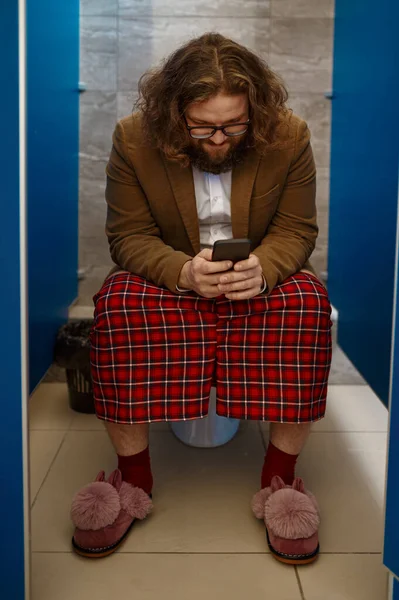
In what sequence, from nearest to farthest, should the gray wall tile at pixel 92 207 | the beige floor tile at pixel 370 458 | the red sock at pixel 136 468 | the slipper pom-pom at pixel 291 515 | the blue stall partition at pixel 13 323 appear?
the blue stall partition at pixel 13 323, the slipper pom-pom at pixel 291 515, the red sock at pixel 136 468, the beige floor tile at pixel 370 458, the gray wall tile at pixel 92 207

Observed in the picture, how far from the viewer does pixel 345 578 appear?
129cm

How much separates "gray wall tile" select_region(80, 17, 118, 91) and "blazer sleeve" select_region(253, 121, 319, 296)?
1.03 m

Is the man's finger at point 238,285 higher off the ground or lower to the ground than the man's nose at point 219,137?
lower

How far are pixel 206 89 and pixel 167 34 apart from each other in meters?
1.10

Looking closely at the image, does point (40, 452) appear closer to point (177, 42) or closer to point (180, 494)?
point (180, 494)

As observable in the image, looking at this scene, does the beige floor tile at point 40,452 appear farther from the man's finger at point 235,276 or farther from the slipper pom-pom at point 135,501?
the man's finger at point 235,276

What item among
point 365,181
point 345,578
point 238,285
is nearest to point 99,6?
point 365,181

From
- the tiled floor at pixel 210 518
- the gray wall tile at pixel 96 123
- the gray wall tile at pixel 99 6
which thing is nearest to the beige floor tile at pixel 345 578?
the tiled floor at pixel 210 518

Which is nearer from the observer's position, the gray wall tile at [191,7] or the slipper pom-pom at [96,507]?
the slipper pom-pom at [96,507]

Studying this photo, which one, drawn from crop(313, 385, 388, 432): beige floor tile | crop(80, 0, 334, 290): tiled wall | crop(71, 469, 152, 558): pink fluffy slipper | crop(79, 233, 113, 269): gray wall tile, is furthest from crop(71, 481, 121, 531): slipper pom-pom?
crop(80, 0, 334, 290): tiled wall

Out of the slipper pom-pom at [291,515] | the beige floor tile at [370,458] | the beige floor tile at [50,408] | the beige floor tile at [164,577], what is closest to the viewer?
the beige floor tile at [164,577]

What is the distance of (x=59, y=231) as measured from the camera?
2205 mm

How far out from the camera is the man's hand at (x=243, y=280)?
135cm

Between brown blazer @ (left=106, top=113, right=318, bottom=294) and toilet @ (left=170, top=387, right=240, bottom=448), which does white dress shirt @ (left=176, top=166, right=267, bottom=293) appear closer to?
brown blazer @ (left=106, top=113, right=318, bottom=294)
